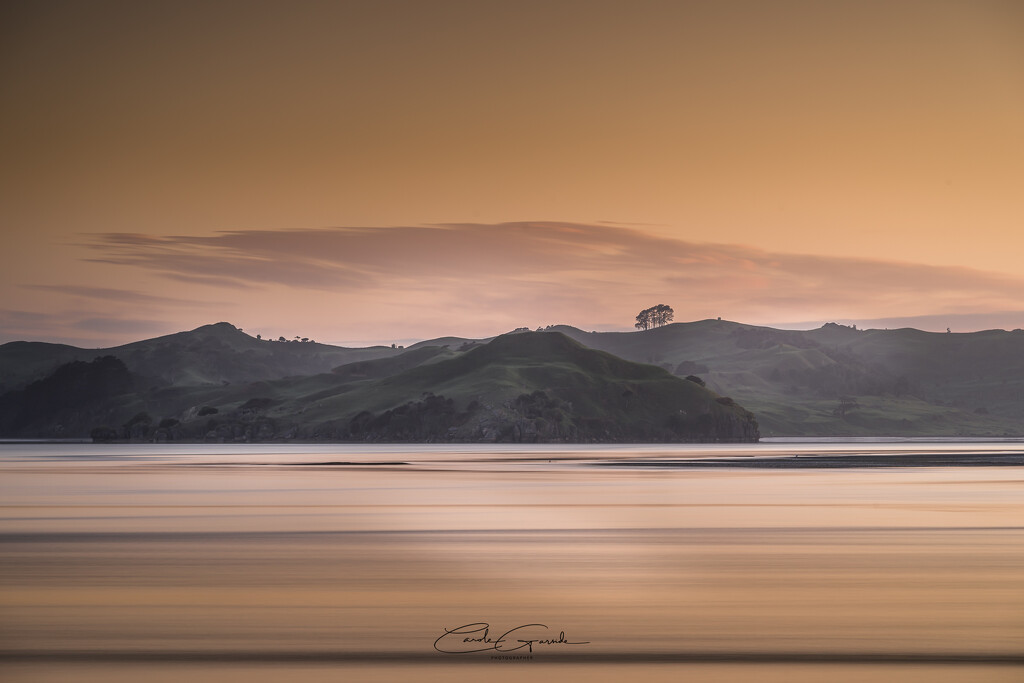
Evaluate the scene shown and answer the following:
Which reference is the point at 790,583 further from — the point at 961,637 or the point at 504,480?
the point at 504,480

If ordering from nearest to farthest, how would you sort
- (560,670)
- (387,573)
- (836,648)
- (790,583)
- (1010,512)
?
(560,670) → (836,648) → (790,583) → (387,573) → (1010,512)

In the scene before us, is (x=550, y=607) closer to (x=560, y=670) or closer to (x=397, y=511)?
(x=560, y=670)

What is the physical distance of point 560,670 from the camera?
18578 mm

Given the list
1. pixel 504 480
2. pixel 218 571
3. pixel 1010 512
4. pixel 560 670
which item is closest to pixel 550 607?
pixel 560 670

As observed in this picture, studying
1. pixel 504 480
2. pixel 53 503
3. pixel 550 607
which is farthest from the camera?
pixel 504 480

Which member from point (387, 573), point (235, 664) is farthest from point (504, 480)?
point (235, 664)

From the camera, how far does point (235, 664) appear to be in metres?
Result: 19.0

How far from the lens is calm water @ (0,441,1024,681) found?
1933cm

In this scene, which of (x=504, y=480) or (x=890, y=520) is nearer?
(x=890, y=520)

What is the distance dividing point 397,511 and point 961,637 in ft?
106

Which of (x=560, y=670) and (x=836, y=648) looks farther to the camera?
(x=836, y=648)

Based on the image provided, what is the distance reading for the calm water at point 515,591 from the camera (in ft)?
63.4

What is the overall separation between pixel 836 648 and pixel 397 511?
32244 millimetres

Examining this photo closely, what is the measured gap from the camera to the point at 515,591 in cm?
2683
